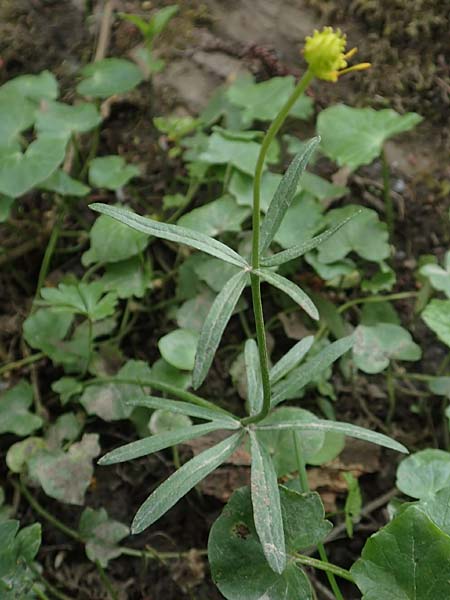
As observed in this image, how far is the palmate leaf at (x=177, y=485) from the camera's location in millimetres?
922

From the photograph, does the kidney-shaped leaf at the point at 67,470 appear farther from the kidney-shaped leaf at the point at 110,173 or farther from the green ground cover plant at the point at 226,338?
the kidney-shaped leaf at the point at 110,173

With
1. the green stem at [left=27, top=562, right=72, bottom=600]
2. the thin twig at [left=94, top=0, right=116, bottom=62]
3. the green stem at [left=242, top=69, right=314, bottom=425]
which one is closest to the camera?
the green stem at [left=242, top=69, right=314, bottom=425]

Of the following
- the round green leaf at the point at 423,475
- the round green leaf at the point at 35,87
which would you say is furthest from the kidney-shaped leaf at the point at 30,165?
the round green leaf at the point at 423,475

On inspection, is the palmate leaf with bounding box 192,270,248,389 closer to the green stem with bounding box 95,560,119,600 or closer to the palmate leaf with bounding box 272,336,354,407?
the palmate leaf with bounding box 272,336,354,407

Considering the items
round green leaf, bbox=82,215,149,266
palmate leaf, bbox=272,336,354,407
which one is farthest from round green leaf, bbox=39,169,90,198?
palmate leaf, bbox=272,336,354,407

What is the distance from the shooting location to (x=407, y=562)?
2.98 feet

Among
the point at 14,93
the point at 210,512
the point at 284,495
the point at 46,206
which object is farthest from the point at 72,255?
the point at 284,495

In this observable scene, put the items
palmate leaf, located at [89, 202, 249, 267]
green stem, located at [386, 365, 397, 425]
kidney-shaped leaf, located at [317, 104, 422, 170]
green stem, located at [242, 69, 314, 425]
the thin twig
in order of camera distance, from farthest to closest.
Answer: the thin twig, kidney-shaped leaf, located at [317, 104, 422, 170], green stem, located at [386, 365, 397, 425], palmate leaf, located at [89, 202, 249, 267], green stem, located at [242, 69, 314, 425]

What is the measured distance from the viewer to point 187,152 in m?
1.72

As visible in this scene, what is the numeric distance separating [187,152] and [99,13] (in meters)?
0.70

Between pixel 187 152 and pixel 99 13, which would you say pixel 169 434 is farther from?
pixel 99 13

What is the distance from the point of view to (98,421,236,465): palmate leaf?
96 cm

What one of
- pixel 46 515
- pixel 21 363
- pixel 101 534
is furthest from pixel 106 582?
pixel 21 363

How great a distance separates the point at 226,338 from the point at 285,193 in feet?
2.28
